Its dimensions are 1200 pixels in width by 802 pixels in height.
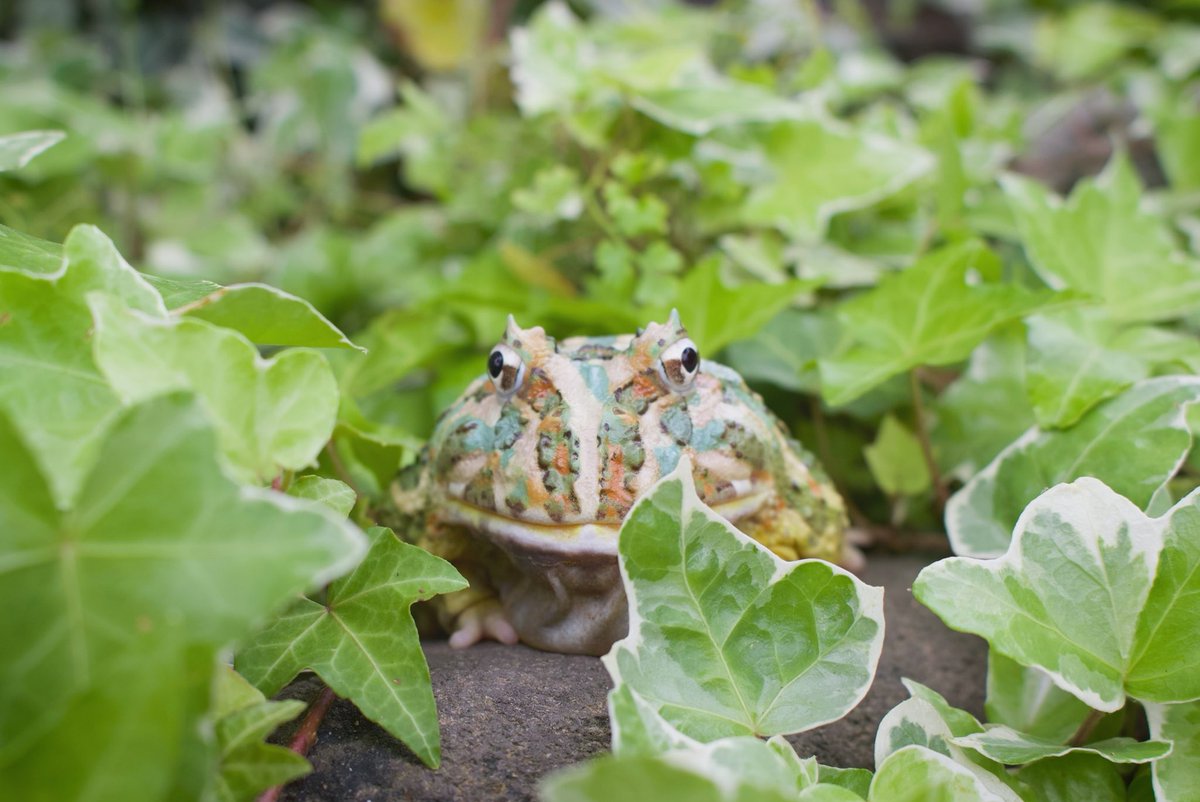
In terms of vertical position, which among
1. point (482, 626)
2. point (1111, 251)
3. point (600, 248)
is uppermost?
point (1111, 251)

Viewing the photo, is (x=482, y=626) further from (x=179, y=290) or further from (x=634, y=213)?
(x=634, y=213)

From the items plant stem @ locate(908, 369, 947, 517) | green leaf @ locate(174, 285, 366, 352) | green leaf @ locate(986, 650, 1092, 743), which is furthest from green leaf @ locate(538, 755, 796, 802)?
plant stem @ locate(908, 369, 947, 517)

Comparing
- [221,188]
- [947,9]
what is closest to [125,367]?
[221,188]

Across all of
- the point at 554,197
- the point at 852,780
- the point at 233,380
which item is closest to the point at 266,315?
the point at 233,380

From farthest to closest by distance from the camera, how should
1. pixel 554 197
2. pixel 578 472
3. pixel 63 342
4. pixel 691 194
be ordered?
pixel 691 194, pixel 554 197, pixel 578 472, pixel 63 342

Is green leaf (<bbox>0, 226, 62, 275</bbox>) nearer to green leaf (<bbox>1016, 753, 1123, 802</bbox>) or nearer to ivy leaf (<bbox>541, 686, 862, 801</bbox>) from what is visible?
ivy leaf (<bbox>541, 686, 862, 801</bbox>)

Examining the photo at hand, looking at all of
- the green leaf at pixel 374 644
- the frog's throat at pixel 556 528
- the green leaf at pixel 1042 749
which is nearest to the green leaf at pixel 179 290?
the green leaf at pixel 374 644

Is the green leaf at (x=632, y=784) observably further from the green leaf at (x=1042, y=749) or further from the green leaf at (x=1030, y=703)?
the green leaf at (x=1030, y=703)

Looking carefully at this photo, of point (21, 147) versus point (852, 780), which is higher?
point (21, 147)
